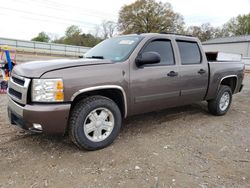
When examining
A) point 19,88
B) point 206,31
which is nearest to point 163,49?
point 19,88

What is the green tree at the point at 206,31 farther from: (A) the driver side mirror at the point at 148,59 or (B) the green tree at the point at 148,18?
(A) the driver side mirror at the point at 148,59

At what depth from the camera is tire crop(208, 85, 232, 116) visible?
5453mm

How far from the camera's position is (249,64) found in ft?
85.9

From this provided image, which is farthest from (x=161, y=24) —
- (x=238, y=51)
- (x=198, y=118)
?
(x=198, y=118)

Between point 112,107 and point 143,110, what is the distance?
746 mm

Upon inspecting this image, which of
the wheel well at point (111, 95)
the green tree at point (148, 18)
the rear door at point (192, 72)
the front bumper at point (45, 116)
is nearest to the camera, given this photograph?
the front bumper at point (45, 116)

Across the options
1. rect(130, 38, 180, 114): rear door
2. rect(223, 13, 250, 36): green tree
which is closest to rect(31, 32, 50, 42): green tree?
rect(223, 13, 250, 36): green tree

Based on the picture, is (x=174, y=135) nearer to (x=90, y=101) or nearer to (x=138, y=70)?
(x=138, y=70)

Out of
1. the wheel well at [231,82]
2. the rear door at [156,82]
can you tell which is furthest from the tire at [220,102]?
the rear door at [156,82]

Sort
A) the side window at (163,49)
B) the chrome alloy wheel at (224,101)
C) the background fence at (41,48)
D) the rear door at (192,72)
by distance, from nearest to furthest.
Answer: the side window at (163,49) → the rear door at (192,72) → the chrome alloy wheel at (224,101) → the background fence at (41,48)

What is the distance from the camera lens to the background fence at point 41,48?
30406 mm

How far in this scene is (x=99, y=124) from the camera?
346 cm

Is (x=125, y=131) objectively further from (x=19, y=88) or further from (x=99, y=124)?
(x=19, y=88)

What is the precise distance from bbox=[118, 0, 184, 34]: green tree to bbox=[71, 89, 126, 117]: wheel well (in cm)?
4960
